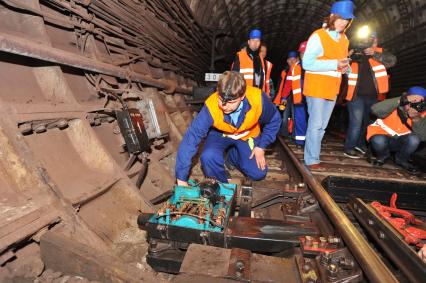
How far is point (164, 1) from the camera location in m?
5.59

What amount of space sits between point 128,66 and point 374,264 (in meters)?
3.69

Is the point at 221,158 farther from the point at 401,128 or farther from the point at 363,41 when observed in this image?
the point at 363,41

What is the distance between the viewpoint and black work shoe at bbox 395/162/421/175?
4.21m

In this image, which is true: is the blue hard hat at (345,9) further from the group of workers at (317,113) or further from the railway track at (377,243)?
the railway track at (377,243)

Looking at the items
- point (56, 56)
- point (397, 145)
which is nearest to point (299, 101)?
point (397, 145)

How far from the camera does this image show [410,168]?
4.34m

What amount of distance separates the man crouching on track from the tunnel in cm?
35

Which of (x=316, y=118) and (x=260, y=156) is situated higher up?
(x=316, y=118)

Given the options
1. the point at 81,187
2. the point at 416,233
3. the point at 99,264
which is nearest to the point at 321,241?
the point at 416,233

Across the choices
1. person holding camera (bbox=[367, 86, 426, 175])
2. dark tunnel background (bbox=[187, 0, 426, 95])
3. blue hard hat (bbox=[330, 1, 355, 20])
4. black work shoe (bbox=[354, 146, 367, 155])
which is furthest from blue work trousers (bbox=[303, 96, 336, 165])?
dark tunnel background (bbox=[187, 0, 426, 95])

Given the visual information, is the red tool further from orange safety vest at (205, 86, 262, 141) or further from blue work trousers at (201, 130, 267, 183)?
orange safety vest at (205, 86, 262, 141)

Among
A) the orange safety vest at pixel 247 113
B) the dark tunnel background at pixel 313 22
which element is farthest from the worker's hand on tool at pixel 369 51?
the dark tunnel background at pixel 313 22

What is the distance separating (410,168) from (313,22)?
1269 cm

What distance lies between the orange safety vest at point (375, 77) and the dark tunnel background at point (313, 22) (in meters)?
3.27
